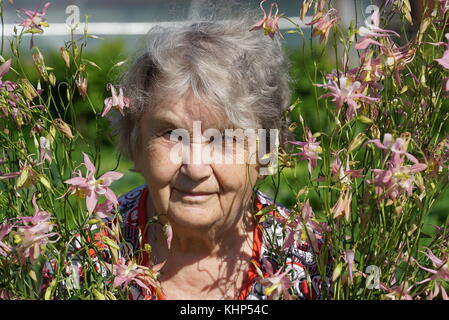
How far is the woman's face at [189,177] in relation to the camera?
1.66 meters

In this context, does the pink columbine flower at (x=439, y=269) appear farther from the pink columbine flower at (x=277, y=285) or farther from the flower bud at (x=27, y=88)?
the flower bud at (x=27, y=88)

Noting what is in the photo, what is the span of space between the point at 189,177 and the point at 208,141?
0.10 metres

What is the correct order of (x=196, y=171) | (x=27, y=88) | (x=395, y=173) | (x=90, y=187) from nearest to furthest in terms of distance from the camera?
(x=395, y=173) → (x=90, y=187) → (x=27, y=88) → (x=196, y=171)

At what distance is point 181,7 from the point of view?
6.67 feet

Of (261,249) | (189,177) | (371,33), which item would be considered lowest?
(261,249)

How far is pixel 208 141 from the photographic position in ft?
5.45

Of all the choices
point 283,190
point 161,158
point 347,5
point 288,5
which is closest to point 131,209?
point 161,158

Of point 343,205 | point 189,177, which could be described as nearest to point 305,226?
point 343,205

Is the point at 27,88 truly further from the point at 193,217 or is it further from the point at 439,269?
the point at 439,269

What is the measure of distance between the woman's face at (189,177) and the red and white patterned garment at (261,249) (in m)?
0.11

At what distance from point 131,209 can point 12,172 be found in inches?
27.2

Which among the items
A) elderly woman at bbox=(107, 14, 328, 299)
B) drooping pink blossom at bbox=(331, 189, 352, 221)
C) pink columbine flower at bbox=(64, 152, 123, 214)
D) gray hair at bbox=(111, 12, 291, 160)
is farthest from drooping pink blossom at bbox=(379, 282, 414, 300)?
gray hair at bbox=(111, 12, 291, 160)

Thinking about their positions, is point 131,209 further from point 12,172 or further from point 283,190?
point 283,190

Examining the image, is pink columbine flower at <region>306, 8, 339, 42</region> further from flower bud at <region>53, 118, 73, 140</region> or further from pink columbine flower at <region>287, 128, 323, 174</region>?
flower bud at <region>53, 118, 73, 140</region>
